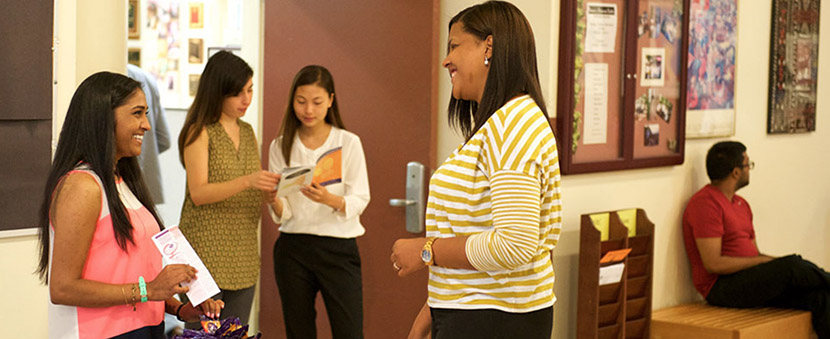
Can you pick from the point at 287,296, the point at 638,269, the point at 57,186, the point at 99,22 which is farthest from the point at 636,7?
the point at 57,186

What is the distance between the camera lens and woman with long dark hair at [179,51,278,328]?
11.6 ft

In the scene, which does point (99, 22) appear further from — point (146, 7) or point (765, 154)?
point (765, 154)

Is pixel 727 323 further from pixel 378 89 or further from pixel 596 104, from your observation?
pixel 378 89

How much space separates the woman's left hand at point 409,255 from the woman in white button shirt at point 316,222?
5.18ft

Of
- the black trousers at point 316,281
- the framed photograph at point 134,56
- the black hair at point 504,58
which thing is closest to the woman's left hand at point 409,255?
the black hair at point 504,58

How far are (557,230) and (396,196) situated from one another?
2082 millimetres

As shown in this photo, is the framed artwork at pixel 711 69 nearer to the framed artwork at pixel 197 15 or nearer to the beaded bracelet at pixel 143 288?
the framed artwork at pixel 197 15

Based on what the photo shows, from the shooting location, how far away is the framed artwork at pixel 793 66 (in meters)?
5.38

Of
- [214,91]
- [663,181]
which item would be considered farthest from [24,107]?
[663,181]

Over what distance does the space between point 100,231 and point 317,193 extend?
1459 millimetres

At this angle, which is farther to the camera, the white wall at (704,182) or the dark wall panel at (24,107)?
the white wall at (704,182)

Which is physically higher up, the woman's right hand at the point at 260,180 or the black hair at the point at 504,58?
the black hair at the point at 504,58

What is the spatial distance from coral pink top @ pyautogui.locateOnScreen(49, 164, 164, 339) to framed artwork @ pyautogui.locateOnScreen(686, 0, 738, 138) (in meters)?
3.15

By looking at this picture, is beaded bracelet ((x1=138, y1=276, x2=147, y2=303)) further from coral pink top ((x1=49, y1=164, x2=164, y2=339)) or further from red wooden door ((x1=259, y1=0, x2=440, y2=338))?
red wooden door ((x1=259, y1=0, x2=440, y2=338))
